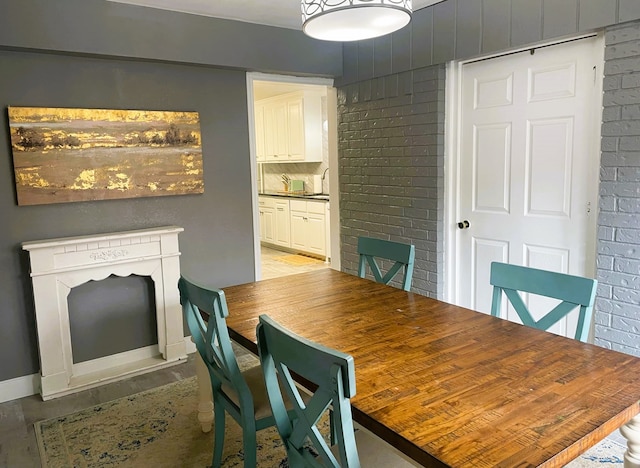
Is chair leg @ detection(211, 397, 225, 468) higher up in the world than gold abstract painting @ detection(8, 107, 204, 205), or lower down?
lower down

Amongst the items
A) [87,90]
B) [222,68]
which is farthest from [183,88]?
[87,90]

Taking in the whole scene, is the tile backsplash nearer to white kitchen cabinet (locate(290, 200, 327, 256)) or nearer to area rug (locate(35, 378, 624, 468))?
white kitchen cabinet (locate(290, 200, 327, 256))

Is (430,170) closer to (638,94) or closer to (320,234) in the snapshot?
(638,94)

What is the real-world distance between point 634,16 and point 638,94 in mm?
370

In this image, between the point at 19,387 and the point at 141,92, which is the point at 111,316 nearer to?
the point at 19,387

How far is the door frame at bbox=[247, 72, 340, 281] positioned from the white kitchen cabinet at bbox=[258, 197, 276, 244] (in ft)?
9.83

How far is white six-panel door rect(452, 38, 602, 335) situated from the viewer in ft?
8.85

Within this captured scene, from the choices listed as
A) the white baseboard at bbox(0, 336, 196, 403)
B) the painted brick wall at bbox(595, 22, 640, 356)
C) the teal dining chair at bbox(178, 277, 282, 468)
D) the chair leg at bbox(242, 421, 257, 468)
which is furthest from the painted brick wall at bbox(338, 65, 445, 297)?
the white baseboard at bbox(0, 336, 196, 403)

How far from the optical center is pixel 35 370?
3.06 meters

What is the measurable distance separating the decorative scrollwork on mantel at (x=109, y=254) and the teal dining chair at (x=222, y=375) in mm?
1254

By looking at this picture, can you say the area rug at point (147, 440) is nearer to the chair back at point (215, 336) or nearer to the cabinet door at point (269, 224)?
the chair back at point (215, 336)

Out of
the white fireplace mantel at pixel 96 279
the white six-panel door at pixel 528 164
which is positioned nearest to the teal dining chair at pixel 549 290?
the white six-panel door at pixel 528 164

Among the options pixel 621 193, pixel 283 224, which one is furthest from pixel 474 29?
pixel 283 224

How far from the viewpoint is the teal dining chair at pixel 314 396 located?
1116 millimetres
